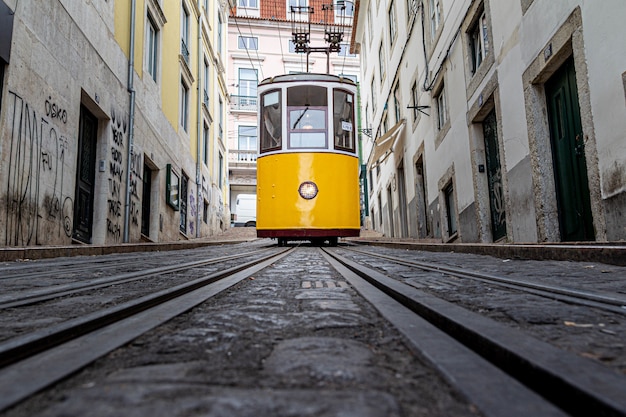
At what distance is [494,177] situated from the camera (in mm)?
7109

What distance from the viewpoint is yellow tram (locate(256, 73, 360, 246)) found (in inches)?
328

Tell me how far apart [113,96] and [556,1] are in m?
7.04

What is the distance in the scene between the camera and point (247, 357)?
959 millimetres

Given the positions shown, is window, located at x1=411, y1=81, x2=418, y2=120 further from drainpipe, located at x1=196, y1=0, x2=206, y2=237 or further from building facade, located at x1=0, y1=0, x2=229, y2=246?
drainpipe, located at x1=196, y1=0, x2=206, y2=237

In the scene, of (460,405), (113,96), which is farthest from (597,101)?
(113,96)

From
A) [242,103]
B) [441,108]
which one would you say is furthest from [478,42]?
[242,103]

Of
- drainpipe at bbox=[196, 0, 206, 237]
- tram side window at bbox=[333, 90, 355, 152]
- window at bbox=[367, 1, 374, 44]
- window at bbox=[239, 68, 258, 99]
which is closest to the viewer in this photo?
tram side window at bbox=[333, 90, 355, 152]

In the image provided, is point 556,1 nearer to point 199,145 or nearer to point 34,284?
point 34,284

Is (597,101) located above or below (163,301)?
above

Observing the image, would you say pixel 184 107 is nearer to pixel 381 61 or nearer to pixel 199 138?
pixel 199 138

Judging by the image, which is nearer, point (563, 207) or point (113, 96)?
point (563, 207)

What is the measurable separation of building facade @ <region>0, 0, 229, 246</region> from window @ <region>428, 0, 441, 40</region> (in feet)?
20.5

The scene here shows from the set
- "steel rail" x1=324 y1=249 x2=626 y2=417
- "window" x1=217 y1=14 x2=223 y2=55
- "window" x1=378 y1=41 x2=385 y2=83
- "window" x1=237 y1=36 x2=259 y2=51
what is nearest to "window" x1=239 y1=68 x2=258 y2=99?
"window" x1=237 y1=36 x2=259 y2=51

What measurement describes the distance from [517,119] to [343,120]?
3766mm
